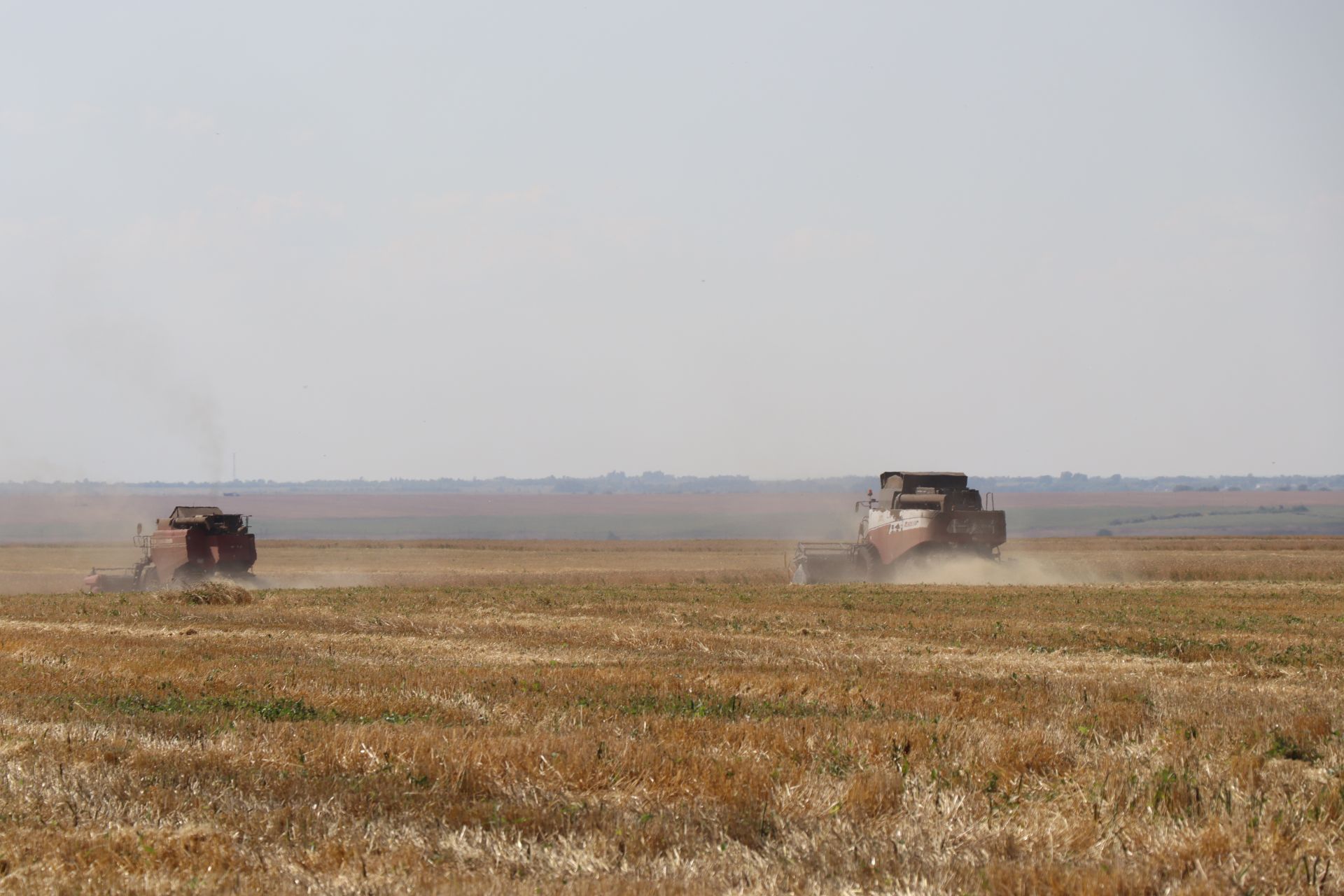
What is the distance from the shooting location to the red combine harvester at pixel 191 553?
4750 cm

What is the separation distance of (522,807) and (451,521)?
18992 centimetres

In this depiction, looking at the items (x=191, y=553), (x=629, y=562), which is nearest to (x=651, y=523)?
(x=629, y=562)

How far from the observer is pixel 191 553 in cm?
4747

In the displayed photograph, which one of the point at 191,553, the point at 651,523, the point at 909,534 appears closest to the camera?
the point at 909,534

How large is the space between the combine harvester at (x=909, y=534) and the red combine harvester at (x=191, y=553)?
22.4 m

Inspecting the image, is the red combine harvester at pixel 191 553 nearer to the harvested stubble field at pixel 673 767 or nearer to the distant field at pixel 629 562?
the distant field at pixel 629 562

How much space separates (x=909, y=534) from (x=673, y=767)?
37340 millimetres

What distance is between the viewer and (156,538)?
48438 millimetres

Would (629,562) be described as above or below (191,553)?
below

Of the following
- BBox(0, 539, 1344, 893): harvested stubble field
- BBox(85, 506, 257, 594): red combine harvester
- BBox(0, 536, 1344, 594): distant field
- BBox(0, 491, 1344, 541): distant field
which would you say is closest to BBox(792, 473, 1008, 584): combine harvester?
BBox(0, 536, 1344, 594): distant field

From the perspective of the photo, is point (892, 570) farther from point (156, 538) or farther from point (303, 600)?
point (156, 538)

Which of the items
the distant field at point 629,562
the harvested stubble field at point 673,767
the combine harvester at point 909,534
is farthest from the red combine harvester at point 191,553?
the harvested stubble field at point 673,767

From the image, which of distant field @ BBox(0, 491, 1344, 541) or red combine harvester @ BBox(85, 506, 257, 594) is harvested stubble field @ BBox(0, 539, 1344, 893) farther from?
distant field @ BBox(0, 491, 1344, 541)

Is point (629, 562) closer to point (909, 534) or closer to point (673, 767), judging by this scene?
point (909, 534)
